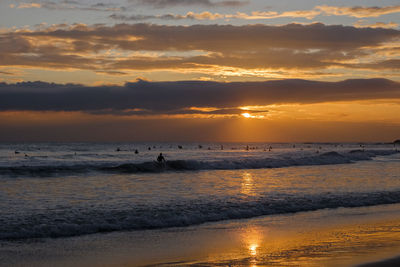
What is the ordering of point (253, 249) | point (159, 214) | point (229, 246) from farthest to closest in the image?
point (159, 214) → point (229, 246) → point (253, 249)

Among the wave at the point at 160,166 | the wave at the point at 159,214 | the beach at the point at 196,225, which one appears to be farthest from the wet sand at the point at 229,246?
the wave at the point at 160,166

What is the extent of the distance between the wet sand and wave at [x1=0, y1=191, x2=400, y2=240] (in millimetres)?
620

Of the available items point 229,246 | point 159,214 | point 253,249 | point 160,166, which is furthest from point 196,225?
point 160,166

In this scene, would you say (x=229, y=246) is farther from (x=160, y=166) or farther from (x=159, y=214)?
(x=160, y=166)

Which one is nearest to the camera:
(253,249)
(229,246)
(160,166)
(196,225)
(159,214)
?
(253,249)

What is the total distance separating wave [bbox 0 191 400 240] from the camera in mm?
12250

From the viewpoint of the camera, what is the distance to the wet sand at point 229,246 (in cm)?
927

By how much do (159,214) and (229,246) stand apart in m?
4.49

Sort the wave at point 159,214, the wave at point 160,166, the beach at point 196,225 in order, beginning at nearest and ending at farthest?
the beach at point 196,225, the wave at point 159,214, the wave at point 160,166

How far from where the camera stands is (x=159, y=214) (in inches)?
575

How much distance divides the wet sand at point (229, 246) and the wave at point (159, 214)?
62 cm

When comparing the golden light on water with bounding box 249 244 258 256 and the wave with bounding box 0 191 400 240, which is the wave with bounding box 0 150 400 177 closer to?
the wave with bounding box 0 191 400 240

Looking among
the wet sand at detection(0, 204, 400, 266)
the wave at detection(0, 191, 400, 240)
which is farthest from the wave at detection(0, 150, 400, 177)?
the wet sand at detection(0, 204, 400, 266)

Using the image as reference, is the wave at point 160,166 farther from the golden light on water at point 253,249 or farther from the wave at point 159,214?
the golden light on water at point 253,249
